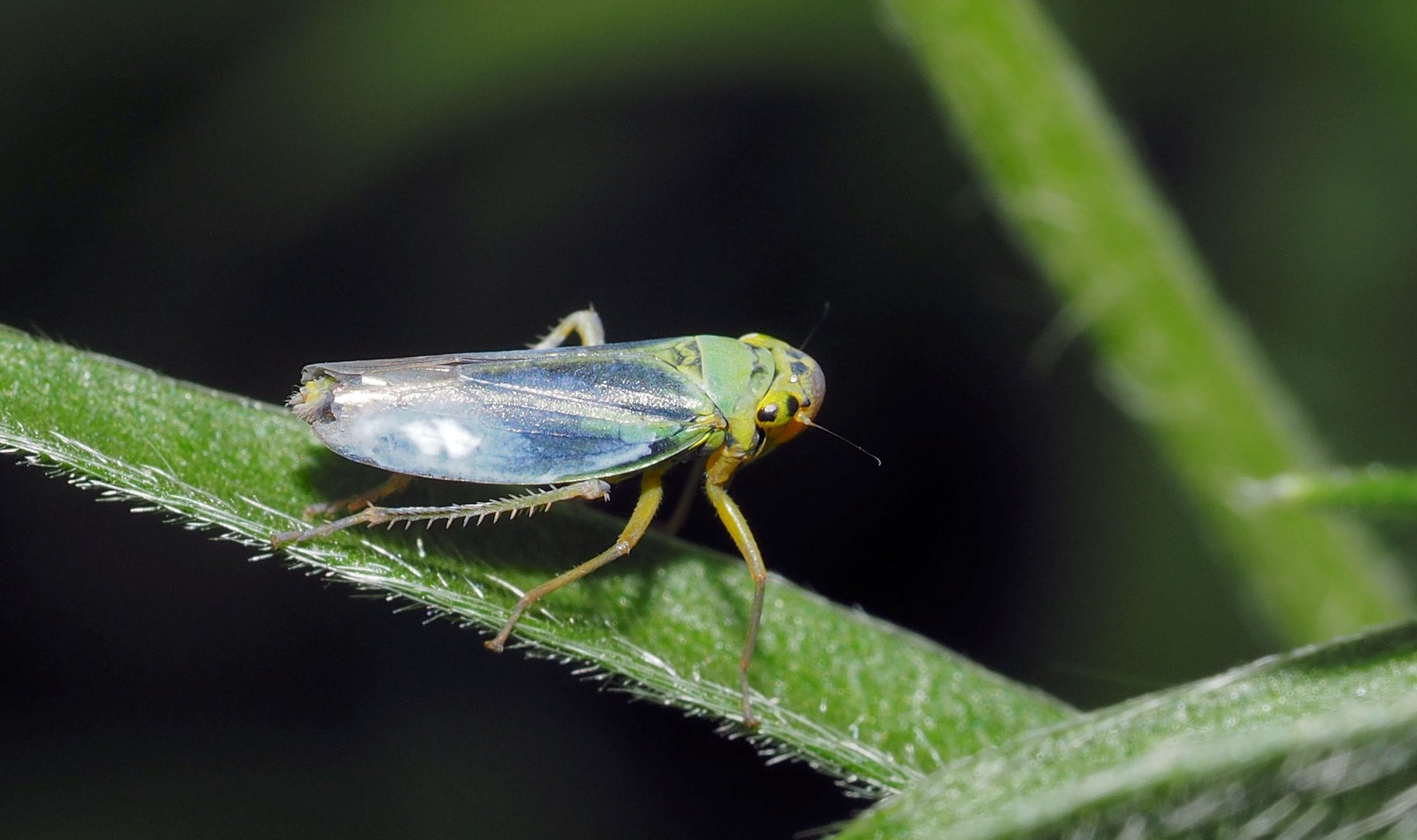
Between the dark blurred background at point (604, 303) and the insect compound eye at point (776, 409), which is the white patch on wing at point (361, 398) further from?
the dark blurred background at point (604, 303)

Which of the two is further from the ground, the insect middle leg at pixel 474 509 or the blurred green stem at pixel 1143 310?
the blurred green stem at pixel 1143 310

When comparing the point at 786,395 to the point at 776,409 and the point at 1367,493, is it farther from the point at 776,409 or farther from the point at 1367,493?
the point at 1367,493

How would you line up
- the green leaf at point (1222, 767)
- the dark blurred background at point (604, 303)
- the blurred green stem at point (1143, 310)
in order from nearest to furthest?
the green leaf at point (1222, 767), the blurred green stem at point (1143, 310), the dark blurred background at point (604, 303)

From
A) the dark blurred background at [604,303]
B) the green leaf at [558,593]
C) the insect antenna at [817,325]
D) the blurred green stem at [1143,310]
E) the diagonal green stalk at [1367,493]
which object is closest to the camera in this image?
the diagonal green stalk at [1367,493]

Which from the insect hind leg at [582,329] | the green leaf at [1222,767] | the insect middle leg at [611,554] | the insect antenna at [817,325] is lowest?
the green leaf at [1222,767]

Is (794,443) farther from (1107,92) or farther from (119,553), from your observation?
(119,553)

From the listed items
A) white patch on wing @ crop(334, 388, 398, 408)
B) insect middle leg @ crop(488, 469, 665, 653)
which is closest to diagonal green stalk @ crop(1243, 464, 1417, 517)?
insect middle leg @ crop(488, 469, 665, 653)

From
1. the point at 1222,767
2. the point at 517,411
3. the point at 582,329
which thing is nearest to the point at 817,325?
the point at 582,329

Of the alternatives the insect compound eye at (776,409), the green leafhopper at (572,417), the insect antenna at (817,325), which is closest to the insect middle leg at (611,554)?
the green leafhopper at (572,417)
